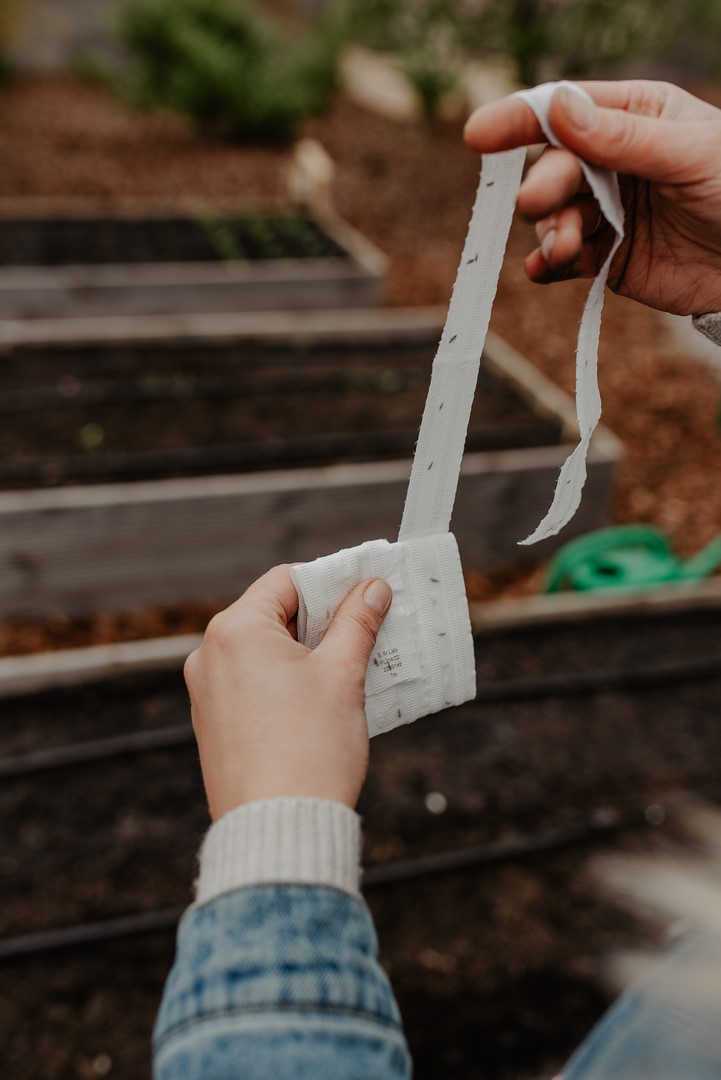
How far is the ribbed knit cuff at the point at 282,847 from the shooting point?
72 cm

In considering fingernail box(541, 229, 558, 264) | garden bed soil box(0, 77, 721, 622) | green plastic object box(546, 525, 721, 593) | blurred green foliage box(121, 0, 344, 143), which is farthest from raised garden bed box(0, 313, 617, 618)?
blurred green foliage box(121, 0, 344, 143)

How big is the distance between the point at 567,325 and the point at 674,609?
12.4 ft

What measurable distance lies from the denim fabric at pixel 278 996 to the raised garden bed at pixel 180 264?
5.57m

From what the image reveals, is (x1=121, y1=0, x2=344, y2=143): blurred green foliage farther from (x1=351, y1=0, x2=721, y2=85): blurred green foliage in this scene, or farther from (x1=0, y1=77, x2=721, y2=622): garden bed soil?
(x1=351, y1=0, x2=721, y2=85): blurred green foliage

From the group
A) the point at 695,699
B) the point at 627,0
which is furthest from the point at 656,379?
the point at 627,0

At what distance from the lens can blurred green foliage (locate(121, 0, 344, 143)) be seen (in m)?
10.6

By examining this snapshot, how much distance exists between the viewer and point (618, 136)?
0.93m

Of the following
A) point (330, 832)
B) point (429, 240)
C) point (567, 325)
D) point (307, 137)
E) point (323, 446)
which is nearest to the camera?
point (330, 832)

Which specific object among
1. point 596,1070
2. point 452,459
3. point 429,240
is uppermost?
point 452,459

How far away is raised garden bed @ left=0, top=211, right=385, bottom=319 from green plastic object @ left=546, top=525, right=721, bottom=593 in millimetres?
3332

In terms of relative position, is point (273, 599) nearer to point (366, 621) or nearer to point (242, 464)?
point (366, 621)

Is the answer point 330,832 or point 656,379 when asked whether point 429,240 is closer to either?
point 656,379

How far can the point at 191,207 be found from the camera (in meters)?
7.91

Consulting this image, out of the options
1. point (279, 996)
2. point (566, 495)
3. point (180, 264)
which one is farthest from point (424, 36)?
point (279, 996)
